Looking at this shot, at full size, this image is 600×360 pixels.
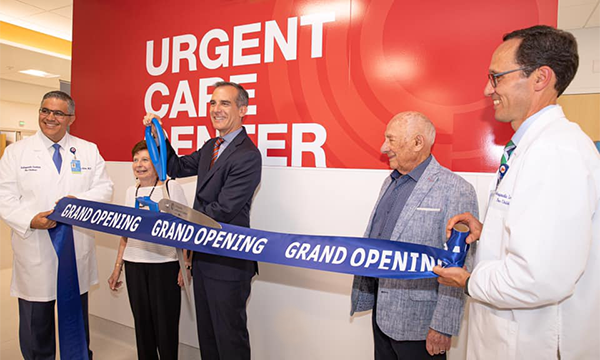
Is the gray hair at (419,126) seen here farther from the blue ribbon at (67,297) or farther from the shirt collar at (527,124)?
the blue ribbon at (67,297)

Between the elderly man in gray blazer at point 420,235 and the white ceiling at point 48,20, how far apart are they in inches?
156

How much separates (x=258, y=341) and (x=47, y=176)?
6.13 ft

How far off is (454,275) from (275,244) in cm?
79

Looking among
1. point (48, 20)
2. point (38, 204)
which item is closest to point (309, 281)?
point (38, 204)

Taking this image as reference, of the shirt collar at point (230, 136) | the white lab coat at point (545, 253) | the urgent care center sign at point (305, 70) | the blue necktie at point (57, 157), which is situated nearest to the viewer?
the white lab coat at point (545, 253)

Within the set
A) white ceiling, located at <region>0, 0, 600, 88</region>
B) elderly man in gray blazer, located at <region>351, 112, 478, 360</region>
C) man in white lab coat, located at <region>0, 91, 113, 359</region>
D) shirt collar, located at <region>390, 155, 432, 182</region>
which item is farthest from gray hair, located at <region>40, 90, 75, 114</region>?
white ceiling, located at <region>0, 0, 600, 88</region>

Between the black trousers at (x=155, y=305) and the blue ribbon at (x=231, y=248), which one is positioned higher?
the blue ribbon at (x=231, y=248)

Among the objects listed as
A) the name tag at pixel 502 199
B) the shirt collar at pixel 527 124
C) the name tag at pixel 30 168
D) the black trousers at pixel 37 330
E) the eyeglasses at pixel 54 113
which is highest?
the eyeglasses at pixel 54 113

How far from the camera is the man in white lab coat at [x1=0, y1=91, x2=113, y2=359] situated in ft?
7.86

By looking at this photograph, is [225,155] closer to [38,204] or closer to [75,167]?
[75,167]

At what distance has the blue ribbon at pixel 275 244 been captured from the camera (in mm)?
1482

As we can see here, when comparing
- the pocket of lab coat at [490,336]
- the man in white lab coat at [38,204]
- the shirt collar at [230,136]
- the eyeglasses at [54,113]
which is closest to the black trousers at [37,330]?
the man in white lab coat at [38,204]

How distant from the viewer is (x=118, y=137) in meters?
3.48

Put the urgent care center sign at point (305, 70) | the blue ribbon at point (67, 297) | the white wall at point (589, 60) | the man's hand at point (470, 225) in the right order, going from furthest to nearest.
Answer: the white wall at point (589, 60)
the blue ribbon at point (67, 297)
the urgent care center sign at point (305, 70)
the man's hand at point (470, 225)
